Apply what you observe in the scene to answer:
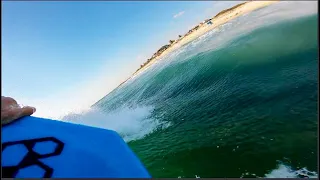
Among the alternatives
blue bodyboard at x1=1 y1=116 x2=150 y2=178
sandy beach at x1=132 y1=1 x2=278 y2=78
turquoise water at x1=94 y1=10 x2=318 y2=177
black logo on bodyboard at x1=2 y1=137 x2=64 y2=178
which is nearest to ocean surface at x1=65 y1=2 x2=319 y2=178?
turquoise water at x1=94 y1=10 x2=318 y2=177

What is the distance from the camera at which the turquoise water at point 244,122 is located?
24.9 feet

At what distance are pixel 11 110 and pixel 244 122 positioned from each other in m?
8.00

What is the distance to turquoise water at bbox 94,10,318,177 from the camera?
24.9 ft

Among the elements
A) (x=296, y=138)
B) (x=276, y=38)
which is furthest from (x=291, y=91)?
(x=276, y=38)

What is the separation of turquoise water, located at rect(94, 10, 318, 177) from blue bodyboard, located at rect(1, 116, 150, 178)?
12.2 feet

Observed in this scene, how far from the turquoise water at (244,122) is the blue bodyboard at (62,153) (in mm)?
3716

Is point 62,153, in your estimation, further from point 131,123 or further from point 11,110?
point 131,123

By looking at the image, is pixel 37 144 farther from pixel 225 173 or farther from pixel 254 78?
pixel 254 78

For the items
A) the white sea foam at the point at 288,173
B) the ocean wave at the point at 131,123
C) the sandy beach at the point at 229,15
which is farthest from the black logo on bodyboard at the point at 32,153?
the sandy beach at the point at 229,15

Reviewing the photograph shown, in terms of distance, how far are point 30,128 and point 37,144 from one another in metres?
0.64

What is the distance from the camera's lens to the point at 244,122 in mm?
10055

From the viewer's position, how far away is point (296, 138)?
7.91 metres

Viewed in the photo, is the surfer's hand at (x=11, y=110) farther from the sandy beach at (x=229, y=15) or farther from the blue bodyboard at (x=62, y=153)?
the sandy beach at (x=229, y=15)

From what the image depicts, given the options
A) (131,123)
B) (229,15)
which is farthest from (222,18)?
(131,123)
